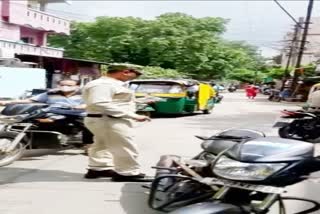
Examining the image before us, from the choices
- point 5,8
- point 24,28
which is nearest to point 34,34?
point 24,28

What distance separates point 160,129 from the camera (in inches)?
564

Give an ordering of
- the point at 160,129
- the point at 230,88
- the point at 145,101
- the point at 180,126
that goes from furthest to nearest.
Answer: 1. the point at 230,88
2. the point at 180,126
3. the point at 160,129
4. the point at 145,101

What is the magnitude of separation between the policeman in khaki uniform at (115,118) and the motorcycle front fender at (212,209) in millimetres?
3283

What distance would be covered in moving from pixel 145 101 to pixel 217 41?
43.2 m

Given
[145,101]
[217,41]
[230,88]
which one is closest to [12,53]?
[145,101]

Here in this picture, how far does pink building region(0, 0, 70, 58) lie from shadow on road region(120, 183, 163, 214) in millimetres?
20612

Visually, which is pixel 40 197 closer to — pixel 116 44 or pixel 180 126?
pixel 180 126

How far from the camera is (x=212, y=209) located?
10.9ft

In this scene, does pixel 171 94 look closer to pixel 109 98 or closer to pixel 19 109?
pixel 19 109

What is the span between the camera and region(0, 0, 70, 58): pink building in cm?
2948

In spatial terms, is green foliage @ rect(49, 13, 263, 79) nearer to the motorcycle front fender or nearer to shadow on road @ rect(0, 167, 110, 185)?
shadow on road @ rect(0, 167, 110, 185)

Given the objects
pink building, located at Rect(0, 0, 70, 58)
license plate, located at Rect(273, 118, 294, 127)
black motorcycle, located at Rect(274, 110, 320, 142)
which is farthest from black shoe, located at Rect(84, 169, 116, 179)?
pink building, located at Rect(0, 0, 70, 58)

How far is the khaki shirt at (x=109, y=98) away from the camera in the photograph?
21.5 ft

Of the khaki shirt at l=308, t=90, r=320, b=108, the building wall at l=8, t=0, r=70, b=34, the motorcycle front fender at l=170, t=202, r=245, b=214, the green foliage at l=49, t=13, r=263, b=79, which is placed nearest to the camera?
the motorcycle front fender at l=170, t=202, r=245, b=214
